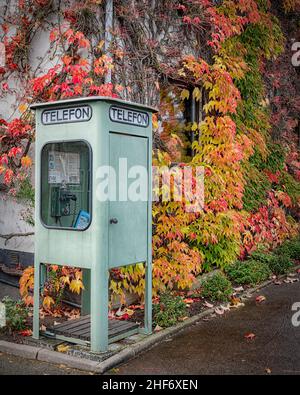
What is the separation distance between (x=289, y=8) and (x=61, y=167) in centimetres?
795

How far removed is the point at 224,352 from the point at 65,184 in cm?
250

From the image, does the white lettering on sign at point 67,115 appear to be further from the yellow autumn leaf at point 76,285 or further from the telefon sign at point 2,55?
the telefon sign at point 2,55

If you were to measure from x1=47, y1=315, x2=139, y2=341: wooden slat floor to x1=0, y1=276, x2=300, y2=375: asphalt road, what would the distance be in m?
0.39

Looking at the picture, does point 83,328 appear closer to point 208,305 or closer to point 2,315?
point 2,315

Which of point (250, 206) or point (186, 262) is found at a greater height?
point (250, 206)

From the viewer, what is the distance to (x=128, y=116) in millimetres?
5320

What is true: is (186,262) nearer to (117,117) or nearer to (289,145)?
(117,117)

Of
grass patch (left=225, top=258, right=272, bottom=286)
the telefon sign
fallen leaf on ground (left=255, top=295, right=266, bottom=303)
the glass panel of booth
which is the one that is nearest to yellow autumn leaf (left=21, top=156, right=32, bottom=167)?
the glass panel of booth

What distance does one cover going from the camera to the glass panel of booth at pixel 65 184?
554cm

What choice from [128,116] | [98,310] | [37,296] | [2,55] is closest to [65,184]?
[128,116]

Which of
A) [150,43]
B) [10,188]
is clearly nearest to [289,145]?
[150,43]

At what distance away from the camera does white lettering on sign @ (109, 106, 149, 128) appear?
16.7ft

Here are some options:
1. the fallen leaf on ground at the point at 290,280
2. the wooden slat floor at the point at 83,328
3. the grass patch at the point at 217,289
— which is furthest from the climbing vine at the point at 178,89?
the fallen leaf on ground at the point at 290,280

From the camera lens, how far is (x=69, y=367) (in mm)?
4793
